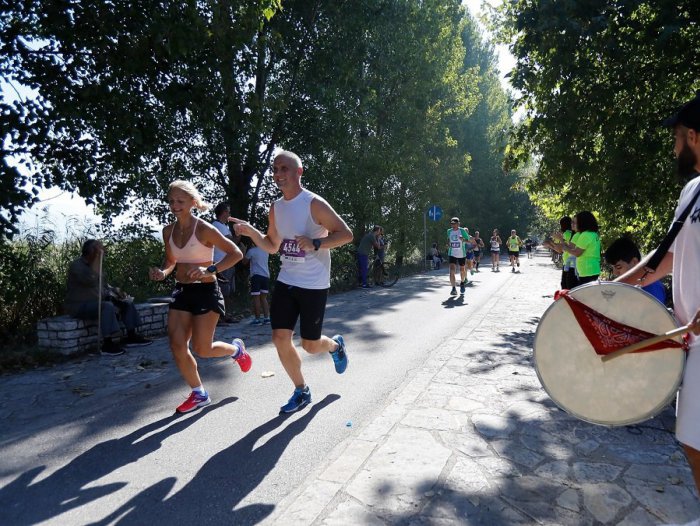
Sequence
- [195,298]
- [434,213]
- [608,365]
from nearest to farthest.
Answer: [608,365] → [195,298] → [434,213]

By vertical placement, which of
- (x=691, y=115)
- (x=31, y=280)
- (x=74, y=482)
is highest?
(x=691, y=115)

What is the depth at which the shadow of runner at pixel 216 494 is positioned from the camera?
2.79m

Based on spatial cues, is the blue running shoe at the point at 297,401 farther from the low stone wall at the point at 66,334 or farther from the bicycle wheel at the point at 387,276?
the bicycle wheel at the point at 387,276

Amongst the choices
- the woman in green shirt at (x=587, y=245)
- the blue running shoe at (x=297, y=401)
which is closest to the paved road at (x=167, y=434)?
the blue running shoe at (x=297, y=401)

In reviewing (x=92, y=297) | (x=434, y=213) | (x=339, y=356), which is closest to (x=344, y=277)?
(x=434, y=213)

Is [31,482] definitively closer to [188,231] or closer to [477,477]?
[188,231]

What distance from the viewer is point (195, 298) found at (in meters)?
4.48

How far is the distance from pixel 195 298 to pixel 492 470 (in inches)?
107

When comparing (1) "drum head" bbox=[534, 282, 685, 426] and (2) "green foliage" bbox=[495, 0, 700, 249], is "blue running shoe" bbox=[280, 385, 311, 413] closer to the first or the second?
(1) "drum head" bbox=[534, 282, 685, 426]

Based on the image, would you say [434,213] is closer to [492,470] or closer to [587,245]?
[587,245]

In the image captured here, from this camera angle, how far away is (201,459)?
11.7ft

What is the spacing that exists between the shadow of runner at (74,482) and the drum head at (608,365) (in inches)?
104

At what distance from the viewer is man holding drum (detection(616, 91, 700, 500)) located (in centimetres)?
205

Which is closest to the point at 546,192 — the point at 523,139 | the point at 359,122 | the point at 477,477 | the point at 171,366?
the point at 523,139
